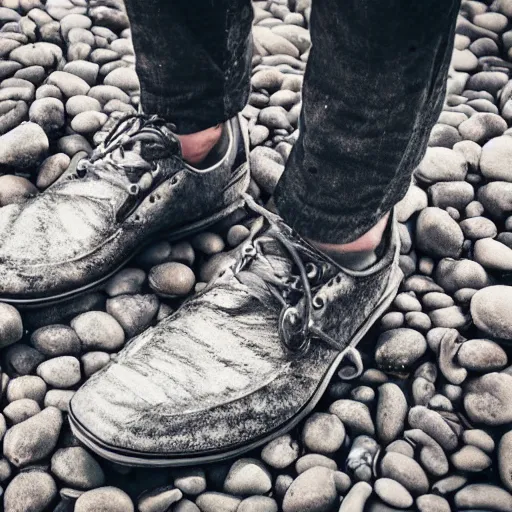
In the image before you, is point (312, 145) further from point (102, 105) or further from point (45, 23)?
point (45, 23)

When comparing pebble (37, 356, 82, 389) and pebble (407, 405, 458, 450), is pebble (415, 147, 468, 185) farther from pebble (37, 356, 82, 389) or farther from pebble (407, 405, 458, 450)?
pebble (37, 356, 82, 389)

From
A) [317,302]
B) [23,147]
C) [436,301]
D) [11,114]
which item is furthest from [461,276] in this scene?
[11,114]

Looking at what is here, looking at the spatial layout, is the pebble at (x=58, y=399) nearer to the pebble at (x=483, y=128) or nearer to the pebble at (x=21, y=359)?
the pebble at (x=21, y=359)

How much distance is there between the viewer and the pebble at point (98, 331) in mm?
1339

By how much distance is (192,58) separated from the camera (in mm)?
1292

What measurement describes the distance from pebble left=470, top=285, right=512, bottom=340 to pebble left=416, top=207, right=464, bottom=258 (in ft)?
0.56

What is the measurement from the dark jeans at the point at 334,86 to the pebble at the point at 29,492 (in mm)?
601

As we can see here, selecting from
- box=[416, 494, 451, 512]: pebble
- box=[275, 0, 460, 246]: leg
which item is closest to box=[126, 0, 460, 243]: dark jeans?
box=[275, 0, 460, 246]: leg

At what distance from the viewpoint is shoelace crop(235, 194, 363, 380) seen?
1.19m

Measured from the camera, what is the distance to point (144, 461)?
112cm

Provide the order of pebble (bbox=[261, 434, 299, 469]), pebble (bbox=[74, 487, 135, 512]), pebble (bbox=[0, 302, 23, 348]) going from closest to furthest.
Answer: pebble (bbox=[74, 487, 135, 512])
pebble (bbox=[261, 434, 299, 469])
pebble (bbox=[0, 302, 23, 348])

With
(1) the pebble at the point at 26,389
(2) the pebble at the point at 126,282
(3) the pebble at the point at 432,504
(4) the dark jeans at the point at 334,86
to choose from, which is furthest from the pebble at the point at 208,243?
(3) the pebble at the point at 432,504

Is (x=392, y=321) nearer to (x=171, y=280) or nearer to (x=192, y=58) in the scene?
(x=171, y=280)

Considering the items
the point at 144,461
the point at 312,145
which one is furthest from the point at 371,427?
the point at 312,145
